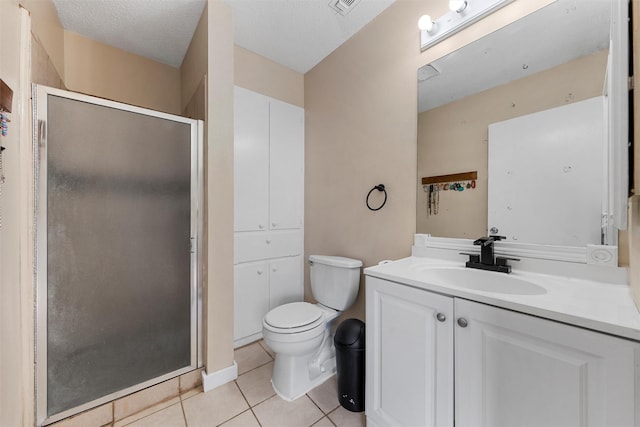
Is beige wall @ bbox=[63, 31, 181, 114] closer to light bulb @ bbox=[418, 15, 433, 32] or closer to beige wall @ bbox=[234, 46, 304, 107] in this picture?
beige wall @ bbox=[234, 46, 304, 107]

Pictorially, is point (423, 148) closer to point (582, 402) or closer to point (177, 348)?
point (582, 402)

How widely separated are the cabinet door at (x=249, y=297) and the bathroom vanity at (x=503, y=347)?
119 centimetres

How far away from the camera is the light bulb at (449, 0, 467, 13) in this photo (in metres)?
1.27

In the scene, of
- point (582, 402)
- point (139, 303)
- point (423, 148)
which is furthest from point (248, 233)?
point (582, 402)

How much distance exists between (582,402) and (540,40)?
1397 mm

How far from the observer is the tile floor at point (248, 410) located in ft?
4.17

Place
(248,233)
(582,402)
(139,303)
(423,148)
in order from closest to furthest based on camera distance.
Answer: (582,402) < (139,303) < (423,148) < (248,233)

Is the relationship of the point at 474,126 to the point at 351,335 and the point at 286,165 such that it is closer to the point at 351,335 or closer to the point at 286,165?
the point at 351,335

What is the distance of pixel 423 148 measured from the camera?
1472mm

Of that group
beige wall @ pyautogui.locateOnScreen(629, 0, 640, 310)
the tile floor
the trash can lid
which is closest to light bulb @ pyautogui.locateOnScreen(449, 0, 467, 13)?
beige wall @ pyautogui.locateOnScreen(629, 0, 640, 310)

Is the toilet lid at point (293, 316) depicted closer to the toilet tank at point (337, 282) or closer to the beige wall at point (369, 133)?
the toilet tank at point (337, 282)

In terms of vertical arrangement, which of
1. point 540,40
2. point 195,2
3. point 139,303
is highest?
point 195,2

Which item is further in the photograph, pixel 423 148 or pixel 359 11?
pixel 359 11

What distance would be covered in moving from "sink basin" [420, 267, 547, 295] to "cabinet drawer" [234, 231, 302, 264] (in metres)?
1.33
